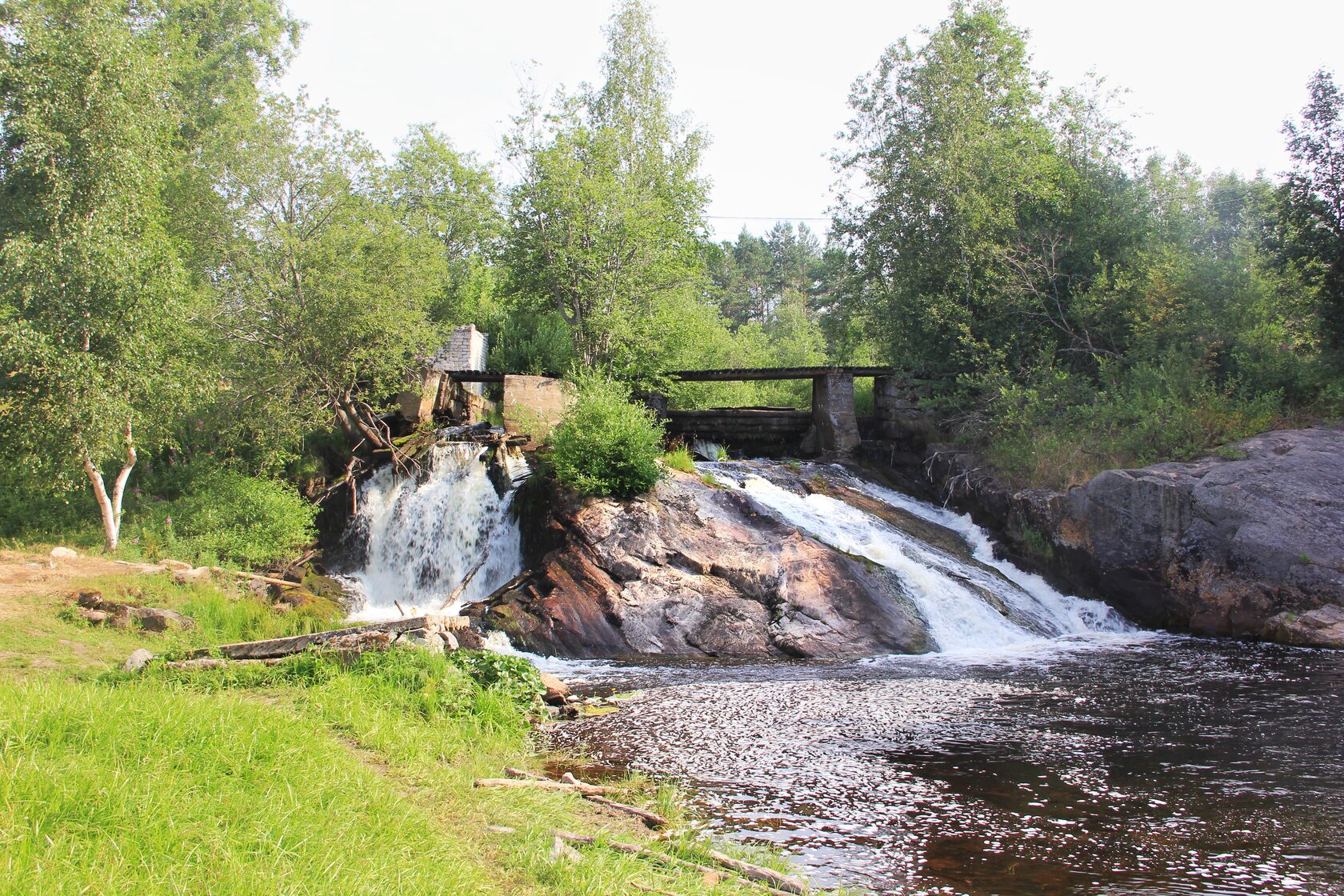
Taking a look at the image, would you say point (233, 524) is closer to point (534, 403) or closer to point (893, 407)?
point (534, 403)

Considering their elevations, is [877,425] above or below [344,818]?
above

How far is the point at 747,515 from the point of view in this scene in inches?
678

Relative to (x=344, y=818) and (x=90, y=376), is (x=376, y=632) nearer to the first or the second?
(x=344, y=818)

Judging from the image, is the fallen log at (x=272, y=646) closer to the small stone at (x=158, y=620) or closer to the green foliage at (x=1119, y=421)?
the small stone at (x=158, y=620)

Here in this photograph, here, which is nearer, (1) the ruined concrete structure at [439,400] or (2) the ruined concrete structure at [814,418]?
(1) the ruined concrete structure at [439,400]

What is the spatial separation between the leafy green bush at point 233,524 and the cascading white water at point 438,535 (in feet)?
4.77

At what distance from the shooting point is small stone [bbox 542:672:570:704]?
32.6 feet

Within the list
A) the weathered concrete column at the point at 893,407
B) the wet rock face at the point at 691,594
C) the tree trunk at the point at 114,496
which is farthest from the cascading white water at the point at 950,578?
the tree trunk at the point at 114,496

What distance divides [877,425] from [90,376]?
19.4m

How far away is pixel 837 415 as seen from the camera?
24.9 meters

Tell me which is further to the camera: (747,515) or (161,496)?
(161,496)

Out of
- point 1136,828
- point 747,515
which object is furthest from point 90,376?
point 1136,828

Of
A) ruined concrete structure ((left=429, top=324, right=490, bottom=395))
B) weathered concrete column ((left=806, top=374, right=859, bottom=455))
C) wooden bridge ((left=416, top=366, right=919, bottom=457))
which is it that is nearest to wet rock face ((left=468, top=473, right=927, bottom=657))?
wooden bridge ((left=416, top=366, right=919, bottom=457))

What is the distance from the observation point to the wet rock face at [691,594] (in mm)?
14336
